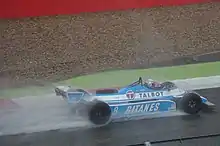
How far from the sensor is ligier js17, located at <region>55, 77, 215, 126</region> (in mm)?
1128

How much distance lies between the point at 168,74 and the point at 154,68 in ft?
0.50

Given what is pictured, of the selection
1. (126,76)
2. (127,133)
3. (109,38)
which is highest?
(109,38)

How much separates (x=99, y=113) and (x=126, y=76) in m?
0.35

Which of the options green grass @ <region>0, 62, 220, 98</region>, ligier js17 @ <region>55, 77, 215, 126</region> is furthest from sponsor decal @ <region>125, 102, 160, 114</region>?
green grass @ <region>0, 62, 220, 98</region>

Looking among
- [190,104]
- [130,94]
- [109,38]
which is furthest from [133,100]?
[109,38]

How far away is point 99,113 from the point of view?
113cm

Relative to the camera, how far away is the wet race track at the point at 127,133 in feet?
3.52

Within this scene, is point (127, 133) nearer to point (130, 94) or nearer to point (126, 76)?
point (130, 94)

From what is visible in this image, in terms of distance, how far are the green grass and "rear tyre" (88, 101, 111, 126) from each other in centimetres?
16

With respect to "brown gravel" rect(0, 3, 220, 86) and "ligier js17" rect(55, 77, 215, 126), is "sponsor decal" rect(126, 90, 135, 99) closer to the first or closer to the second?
"ligier js17" rect(55, 77, 215, 126)

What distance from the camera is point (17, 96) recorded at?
1.25 m

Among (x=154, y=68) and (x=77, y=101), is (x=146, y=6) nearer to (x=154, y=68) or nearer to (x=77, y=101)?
(x=154, y=68)

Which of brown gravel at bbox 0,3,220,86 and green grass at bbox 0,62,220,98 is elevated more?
brown gravel at bbox 0,3,220,86

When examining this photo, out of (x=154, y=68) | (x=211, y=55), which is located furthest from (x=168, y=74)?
(x=211, y=55)
